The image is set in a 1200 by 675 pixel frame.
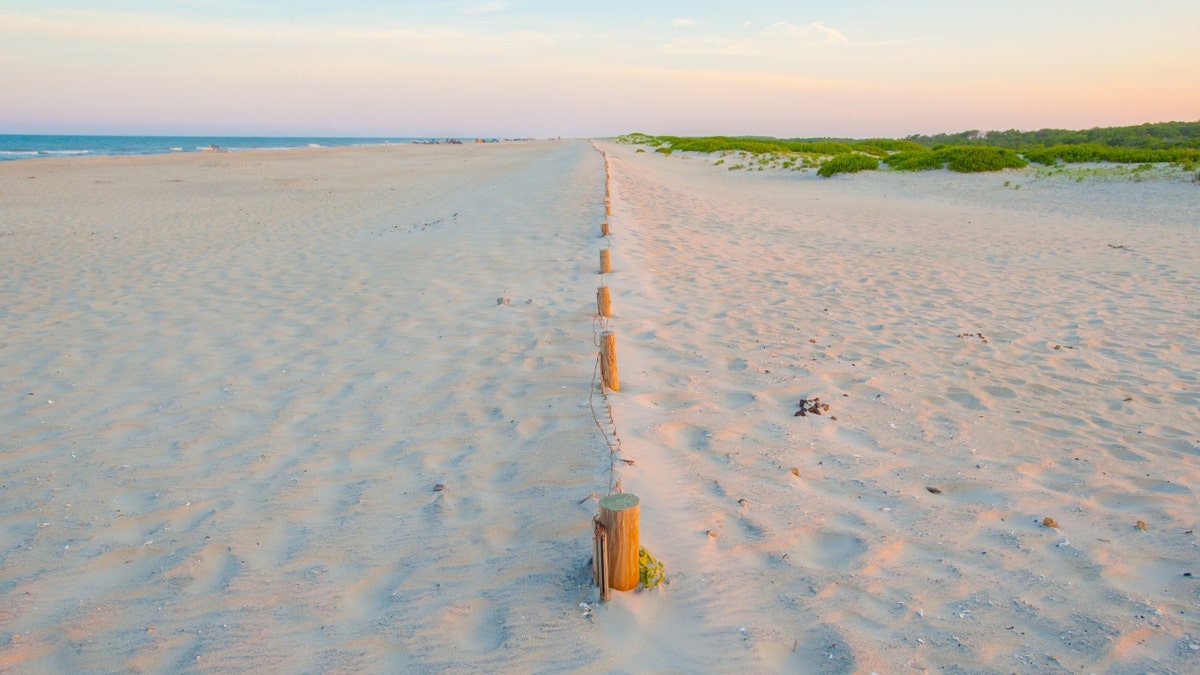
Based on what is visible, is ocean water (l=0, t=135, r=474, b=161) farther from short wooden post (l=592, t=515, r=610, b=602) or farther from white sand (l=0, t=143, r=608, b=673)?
short wooden post (l=592, t=515, r=610, b=602)

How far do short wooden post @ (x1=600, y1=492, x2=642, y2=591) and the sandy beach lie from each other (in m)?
0.08

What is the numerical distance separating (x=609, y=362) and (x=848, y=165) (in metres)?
21.8

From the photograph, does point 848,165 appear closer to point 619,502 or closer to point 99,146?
point 619,502

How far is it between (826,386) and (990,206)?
1426cm

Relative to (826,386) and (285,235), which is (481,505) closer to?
(826,386)

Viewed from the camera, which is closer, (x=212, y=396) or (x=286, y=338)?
(x=212, y=396)

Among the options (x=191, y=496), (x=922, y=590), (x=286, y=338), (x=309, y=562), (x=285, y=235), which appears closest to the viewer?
(x=922, y=590)

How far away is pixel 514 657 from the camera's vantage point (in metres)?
2.46

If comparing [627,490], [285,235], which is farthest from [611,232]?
[627,490]

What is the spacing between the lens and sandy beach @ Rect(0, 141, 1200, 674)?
2.61 m

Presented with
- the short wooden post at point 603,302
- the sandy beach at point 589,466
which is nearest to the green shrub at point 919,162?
the sandy beach at point 589,466

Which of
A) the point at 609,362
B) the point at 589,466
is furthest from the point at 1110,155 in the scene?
the point at 589,466

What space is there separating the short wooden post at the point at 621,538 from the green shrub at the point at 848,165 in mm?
23184

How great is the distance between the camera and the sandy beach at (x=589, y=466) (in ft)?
8.55
